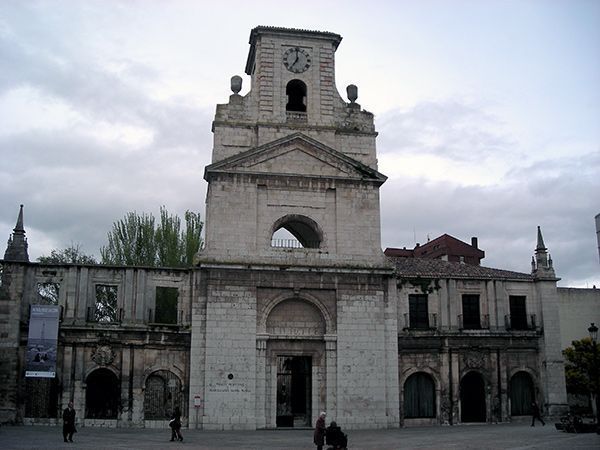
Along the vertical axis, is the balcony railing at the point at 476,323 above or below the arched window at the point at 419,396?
above

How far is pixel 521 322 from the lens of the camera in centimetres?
4331

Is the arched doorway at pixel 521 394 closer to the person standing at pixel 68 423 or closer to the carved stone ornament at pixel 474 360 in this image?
the carved stone ornament at pixel 474 360

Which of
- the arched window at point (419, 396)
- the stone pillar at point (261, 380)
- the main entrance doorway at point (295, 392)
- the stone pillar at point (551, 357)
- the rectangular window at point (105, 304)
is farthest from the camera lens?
the rectangular window at point (105, 304)

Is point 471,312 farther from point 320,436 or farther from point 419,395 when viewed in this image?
point 320,436

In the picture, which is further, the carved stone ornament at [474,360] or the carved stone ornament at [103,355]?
the carved stone ornament at [474,360]

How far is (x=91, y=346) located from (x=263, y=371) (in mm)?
8802

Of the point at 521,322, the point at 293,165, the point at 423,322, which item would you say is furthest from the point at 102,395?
the point at 521,322

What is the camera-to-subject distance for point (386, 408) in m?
38.3

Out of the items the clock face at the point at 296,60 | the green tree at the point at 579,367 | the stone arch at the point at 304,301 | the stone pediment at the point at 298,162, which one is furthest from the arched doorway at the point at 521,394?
the clock face at the point at 296,60

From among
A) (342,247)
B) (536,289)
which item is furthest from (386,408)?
(536,289)

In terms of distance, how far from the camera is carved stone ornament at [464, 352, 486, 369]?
4166 centimetres

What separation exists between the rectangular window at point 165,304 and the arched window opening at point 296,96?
53.4 feet

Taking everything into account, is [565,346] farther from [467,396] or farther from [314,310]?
[314,310]

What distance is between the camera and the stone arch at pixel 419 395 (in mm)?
40469
